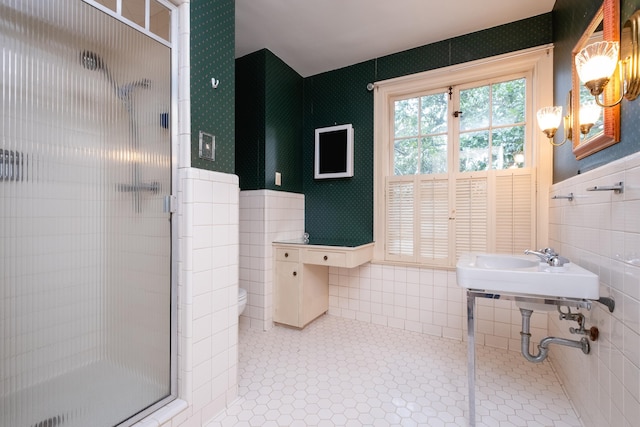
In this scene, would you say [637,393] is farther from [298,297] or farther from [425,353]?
[298,297]

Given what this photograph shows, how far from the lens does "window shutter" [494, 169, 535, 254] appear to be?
2199 mm

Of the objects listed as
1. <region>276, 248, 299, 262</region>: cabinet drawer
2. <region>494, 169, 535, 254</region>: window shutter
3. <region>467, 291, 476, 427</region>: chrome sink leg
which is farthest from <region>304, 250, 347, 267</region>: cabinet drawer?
<region>494, 169, 535, 254</region>: window shutter

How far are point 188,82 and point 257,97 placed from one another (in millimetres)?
1299

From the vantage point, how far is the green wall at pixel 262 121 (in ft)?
8.59

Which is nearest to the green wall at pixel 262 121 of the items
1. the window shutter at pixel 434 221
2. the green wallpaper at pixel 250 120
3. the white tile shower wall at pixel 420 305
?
the green wallpaper at pixel 250 120

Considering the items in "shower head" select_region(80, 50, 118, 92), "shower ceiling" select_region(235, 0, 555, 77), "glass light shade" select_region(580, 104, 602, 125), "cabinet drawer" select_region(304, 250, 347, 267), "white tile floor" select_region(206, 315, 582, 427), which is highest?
"shower ceiling" select_region(235, 0, 555, 77)

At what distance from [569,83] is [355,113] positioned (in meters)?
1.61

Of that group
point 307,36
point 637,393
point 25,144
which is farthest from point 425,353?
point 307,36

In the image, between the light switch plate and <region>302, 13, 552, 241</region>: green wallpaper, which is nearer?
A: the light switch plate

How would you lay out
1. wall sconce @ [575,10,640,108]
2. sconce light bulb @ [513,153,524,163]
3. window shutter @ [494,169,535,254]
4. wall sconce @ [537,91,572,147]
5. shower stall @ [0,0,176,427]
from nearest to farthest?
shower stall @ [0,0,176,427] → wall sconce @ [575,10,640,108] → wall sconce @ [537,91,572,147] → window shutter @ [494,169,535,254] → sconce light bulb @ [513,153,524,163]

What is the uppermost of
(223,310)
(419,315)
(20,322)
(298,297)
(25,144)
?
(25,144)

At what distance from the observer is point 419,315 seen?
253cm

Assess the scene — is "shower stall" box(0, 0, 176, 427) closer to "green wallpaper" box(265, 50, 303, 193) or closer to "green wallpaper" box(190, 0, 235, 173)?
"green wallpaper" box(190, 0, 235, 173)

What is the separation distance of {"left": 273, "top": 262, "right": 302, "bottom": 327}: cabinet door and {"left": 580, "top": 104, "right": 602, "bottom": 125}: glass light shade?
6.83 ft
